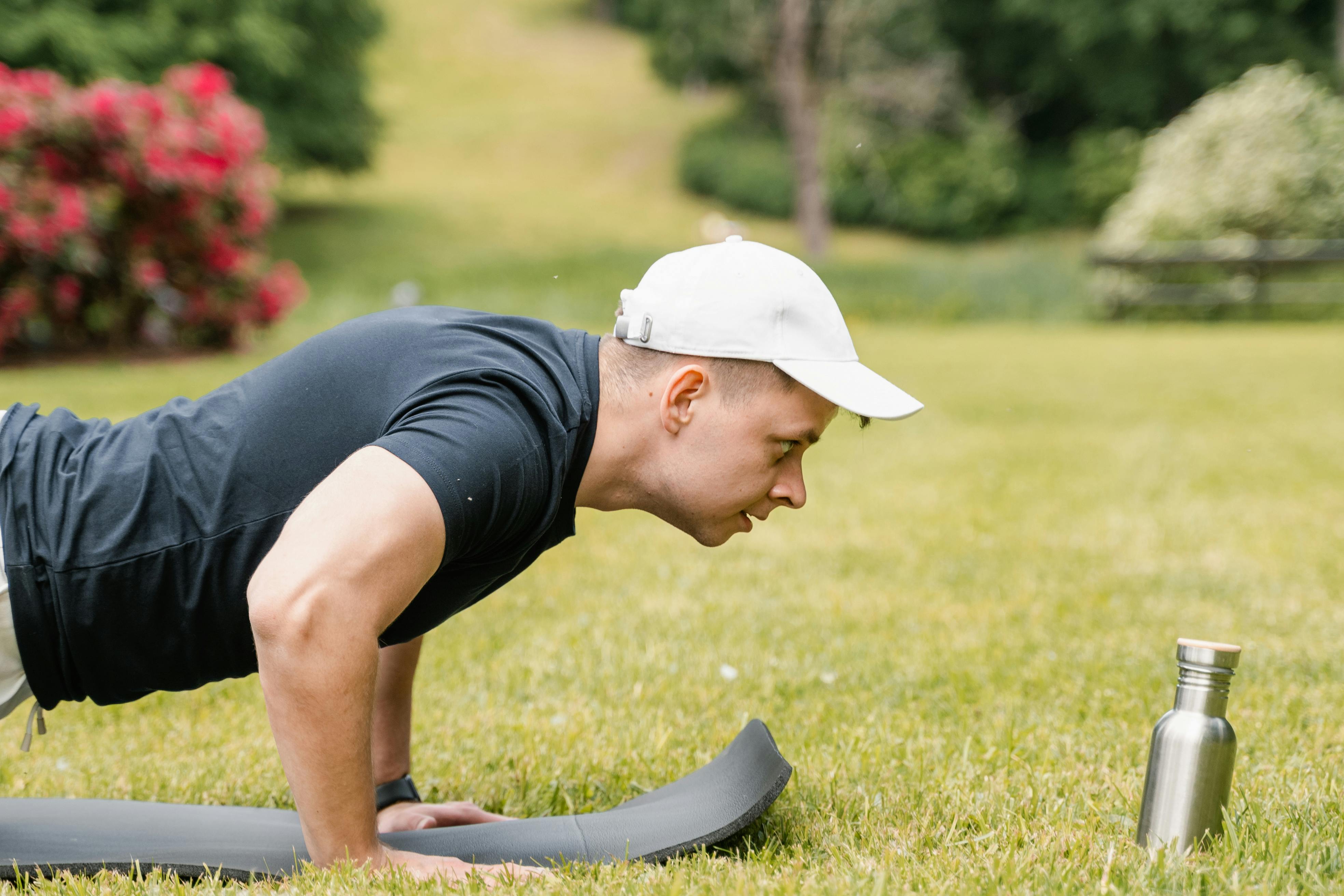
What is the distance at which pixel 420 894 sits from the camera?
6.36 ft

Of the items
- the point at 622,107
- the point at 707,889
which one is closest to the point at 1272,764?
the point at 707,889

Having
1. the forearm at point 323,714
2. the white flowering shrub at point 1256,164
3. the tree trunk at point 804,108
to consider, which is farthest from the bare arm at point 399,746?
the tree trunk at point 804,108

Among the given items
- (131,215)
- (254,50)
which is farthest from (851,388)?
(254,50)

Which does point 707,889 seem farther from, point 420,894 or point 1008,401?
point 1008,401

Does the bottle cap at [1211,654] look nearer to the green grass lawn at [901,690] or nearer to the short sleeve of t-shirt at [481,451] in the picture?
the green grass lawn at [901,690]

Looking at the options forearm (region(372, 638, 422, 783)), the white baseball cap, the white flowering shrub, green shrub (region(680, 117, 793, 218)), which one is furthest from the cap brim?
green shrub (region(680, 117, 793, 218))

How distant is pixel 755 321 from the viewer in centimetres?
196

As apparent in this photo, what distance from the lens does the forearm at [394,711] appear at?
8.27ft

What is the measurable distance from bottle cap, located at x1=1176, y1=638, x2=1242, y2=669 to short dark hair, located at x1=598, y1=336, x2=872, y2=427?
643 mm

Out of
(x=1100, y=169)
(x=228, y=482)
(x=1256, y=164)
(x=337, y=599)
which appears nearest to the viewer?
(x=337, y=599)

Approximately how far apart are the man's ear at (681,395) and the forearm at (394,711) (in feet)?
2.85

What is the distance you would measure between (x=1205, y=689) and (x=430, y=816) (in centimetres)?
154

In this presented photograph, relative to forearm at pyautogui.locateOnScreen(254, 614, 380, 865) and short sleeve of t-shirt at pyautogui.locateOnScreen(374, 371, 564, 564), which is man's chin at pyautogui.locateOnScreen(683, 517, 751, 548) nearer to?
short sleeve of t-shirt at pyautogui.locateOnScreen(374, 371, 564, 564)

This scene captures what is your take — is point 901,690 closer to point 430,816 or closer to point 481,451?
point 430,816
